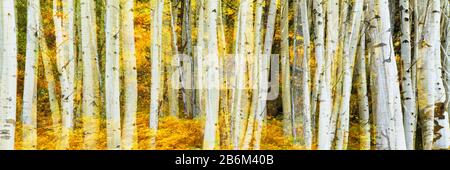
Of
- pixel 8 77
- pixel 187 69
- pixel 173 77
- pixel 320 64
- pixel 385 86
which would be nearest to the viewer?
pixel 8 77

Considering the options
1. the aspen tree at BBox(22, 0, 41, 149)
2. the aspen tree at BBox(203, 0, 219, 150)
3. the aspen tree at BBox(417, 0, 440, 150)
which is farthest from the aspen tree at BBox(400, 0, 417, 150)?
the aspen tree at BBox(22, 0, 41, 149)

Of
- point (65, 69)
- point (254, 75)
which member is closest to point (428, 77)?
point (254, 75)

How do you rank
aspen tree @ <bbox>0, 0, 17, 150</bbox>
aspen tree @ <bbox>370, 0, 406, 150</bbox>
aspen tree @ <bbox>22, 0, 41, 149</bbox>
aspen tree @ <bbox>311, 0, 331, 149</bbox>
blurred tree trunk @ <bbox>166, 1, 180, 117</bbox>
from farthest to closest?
blurred tree trunk @ <bbox>166, 1, 180, 117</bbox> < aspen tree @ <bbox>22, 0, 41, 149</bbox> < aspen tree @ <bbox>311, 0, 331, 149</bbox> < aspen tree @ <bbox>370, 0, 406, 150</bbox> < aspen tree @ <bbox>0, 0, 17, 150</bbox>

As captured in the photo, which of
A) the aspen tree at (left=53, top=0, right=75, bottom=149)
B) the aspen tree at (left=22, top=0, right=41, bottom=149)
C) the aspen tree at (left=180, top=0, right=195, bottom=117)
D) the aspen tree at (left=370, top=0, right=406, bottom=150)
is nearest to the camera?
the aspen tree at (left=370, top=0, right=406, bottom=150)

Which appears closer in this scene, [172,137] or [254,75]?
[254,75]

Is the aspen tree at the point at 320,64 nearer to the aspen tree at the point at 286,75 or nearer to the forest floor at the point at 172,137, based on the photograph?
the aspen tree at the point at 286,75

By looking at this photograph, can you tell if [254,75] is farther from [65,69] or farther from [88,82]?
[65,69]

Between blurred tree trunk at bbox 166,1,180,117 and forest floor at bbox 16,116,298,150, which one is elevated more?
blurred tree trunk at bbox 166,1,180,117

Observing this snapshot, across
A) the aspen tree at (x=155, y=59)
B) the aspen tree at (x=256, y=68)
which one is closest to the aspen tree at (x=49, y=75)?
the aspen tree at (x=155, y=59)

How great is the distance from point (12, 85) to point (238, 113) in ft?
12.6

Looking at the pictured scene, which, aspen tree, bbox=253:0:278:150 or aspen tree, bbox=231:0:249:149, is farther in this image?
aspen tree, bbox=253:0:278:150

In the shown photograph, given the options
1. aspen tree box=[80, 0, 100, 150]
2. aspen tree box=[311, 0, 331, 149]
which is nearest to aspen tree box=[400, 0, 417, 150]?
aspen tree box=[311, 0, 331, 149]

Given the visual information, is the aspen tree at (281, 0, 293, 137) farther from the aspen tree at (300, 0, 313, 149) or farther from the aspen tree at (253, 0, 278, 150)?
the aspen tree at (300, 0, 313, 149)

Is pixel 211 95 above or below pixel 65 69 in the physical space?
below
